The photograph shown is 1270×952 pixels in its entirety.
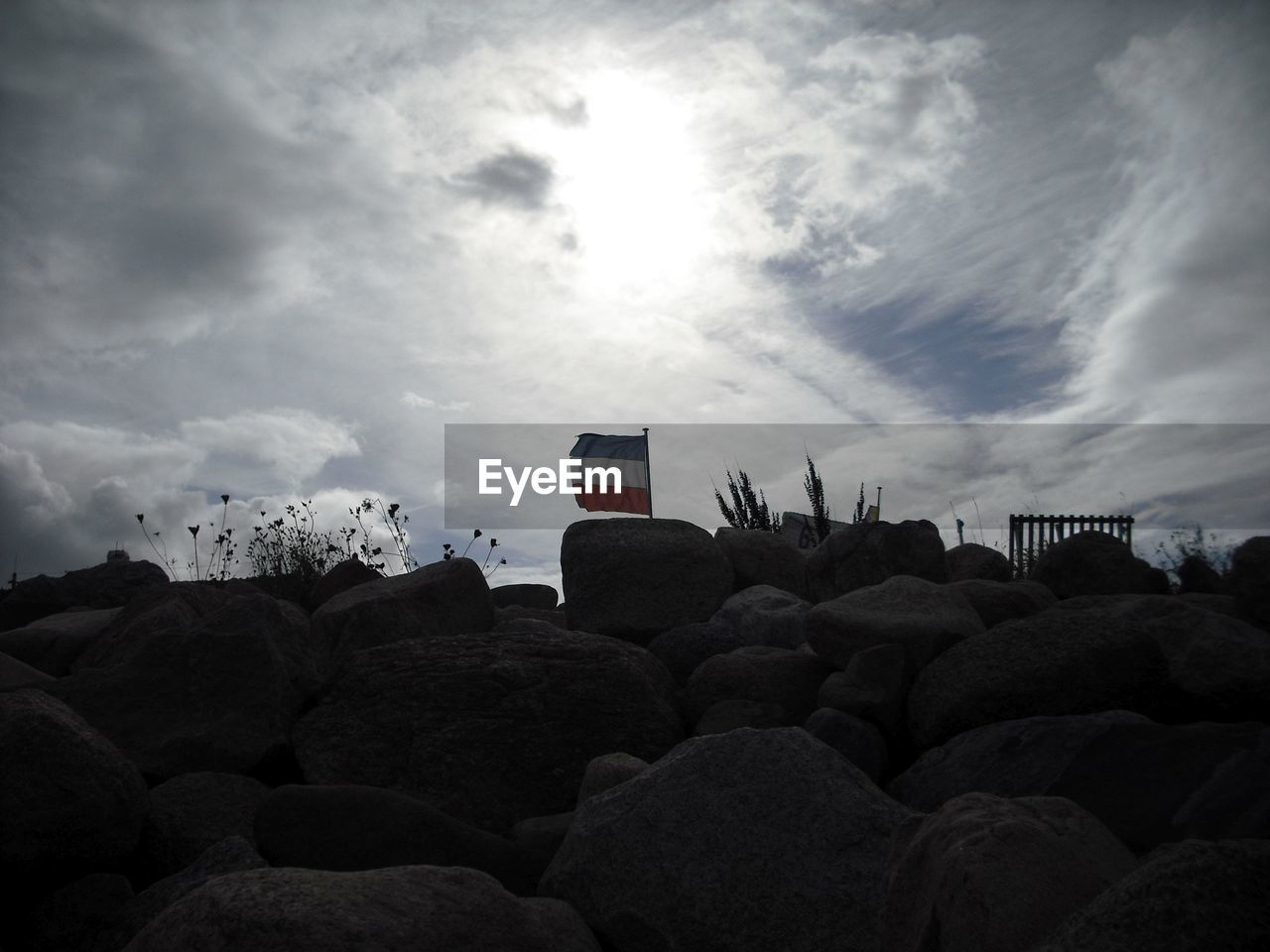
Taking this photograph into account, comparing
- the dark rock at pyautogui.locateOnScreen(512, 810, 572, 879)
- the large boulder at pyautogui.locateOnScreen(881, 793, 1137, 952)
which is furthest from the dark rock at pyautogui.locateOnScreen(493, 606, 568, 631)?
the large boulder at pyautogui.locateOnScreen(881, 793, 1137, 952)

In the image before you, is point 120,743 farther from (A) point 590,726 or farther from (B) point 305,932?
(B) point 305,932

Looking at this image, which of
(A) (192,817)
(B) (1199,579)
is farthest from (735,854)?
(B) (1199,579)

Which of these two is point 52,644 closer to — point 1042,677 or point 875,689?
Answer: point 875,689

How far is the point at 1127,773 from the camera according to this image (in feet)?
11.2

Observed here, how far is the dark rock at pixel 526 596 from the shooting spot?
350 inches

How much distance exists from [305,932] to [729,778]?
61.4 inches

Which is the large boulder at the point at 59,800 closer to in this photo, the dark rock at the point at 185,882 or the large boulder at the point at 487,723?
the dark rock at the point at 185,882

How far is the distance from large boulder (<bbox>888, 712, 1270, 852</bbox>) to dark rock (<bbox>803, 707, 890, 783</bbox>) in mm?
203

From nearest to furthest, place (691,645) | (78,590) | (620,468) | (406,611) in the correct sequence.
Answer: (691,645), (406,611), (78,590), (620,468)

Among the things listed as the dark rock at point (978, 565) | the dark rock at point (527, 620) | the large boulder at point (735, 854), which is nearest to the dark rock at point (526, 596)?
the dark rock at point (527, 620)

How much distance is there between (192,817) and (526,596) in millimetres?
4912

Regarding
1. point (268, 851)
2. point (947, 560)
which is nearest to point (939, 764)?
point (268, 851)

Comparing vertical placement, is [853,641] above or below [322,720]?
above

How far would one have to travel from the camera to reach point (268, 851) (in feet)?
11.8
